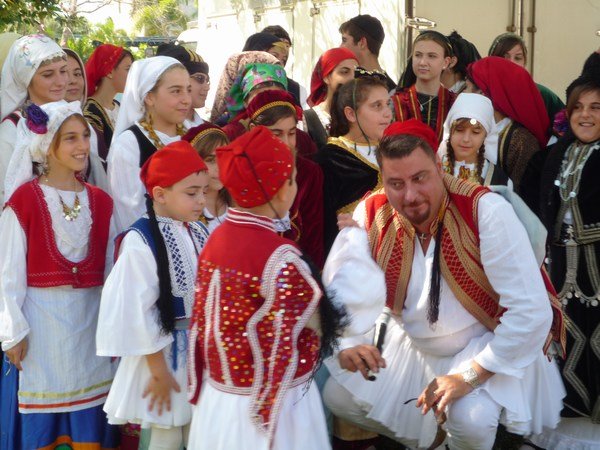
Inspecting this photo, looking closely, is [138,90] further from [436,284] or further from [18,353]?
[436,284]

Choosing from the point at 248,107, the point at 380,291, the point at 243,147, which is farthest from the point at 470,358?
the point at 248,107

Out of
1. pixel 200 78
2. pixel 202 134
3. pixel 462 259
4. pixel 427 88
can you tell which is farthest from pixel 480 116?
pixel 200 78

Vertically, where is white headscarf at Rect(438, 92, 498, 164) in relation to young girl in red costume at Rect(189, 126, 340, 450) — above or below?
above

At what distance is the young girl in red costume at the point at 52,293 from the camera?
4.30 meters

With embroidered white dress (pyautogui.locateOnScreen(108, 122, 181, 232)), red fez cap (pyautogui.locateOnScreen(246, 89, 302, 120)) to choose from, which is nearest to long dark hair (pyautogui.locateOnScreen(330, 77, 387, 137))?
red fez cap (pyautogui.locateOnScreen(246, 89, 302, 120))

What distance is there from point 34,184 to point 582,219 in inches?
111

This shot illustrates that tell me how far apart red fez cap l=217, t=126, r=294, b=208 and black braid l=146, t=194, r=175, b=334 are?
0.81m

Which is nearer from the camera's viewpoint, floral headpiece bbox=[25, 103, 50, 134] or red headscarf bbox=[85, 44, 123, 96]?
floral headpiece bbox=[25, 103, 50, 134]

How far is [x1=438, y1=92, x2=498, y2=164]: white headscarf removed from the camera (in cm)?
510

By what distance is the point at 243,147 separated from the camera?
10.5ft

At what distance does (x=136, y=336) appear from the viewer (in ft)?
12.4

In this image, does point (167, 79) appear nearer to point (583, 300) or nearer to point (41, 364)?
point (41, 364)

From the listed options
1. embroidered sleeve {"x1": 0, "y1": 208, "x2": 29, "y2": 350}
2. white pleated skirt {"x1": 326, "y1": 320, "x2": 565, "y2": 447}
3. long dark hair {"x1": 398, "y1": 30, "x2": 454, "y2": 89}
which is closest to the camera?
white pleated skirt {"x1": 326, "y1": 320, "x2": 565, "y2": 447}

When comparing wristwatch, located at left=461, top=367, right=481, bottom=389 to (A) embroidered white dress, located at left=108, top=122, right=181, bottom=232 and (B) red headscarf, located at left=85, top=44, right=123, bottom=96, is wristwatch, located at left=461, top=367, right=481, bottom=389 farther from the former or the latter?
(B) red headscarf, located at left=85, top=44, right=123, bottom=96
